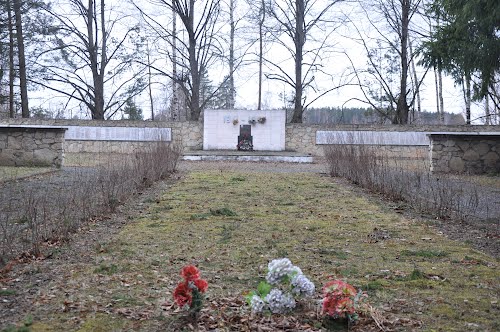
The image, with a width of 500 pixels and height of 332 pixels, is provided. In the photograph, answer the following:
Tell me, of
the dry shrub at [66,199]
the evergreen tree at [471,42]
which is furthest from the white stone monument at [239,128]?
the evergreen tree at [471,42]

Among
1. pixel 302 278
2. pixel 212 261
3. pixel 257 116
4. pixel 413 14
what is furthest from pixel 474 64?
pixel 413 14

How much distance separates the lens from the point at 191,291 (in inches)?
127

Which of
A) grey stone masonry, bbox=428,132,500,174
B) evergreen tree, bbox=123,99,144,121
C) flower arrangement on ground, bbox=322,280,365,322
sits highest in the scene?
evergreen tree, bbox=123,99,144,121

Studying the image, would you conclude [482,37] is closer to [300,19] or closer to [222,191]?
[222,191]

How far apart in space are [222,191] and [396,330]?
733cm

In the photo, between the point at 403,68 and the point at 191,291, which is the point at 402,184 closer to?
the point at 191,291

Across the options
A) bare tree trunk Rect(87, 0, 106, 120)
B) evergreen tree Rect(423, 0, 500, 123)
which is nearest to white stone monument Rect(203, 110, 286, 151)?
bare tree trunk Rect(87, 0, 106, 120)

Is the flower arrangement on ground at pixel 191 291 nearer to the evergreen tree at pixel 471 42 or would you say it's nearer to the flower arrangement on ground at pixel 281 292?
the flower arrangement on ground at pixel 281 292

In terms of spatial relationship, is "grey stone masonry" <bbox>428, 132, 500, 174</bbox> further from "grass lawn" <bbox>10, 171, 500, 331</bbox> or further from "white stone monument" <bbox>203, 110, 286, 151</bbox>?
"white stone monument" <bbox>203, 110, 286, 151</bbox>

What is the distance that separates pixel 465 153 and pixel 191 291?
544 inches

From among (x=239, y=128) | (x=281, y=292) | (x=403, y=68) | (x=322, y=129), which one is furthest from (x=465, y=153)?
(x=403, y=68)

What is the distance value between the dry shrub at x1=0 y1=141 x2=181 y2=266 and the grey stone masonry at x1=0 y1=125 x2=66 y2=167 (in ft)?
8.78

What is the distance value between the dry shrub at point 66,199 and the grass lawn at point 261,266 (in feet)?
1.78

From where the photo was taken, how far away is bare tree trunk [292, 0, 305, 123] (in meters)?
30.3
